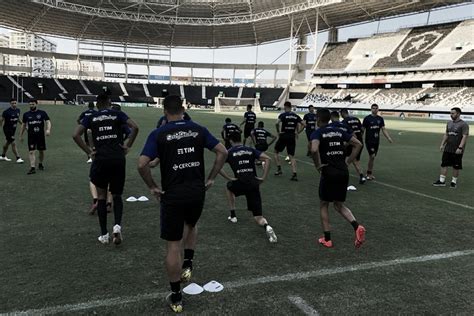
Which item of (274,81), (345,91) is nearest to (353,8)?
(345,91)

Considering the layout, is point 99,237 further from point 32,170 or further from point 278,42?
point 278,42

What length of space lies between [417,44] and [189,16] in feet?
133

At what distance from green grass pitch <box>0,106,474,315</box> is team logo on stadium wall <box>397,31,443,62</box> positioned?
209 ft

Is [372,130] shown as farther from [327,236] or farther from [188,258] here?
[188,258]

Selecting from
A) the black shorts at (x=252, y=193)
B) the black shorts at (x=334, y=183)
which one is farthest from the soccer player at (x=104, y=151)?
the black shorts at (x=334, y=183)

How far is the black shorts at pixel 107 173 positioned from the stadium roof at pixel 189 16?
182ft

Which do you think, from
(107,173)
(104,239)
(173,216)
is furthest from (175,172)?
(104,239)

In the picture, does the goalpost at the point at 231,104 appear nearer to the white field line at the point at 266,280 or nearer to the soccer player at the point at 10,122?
the soccer player at the point at 10,122

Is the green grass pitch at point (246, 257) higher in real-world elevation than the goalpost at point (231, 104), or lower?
lower

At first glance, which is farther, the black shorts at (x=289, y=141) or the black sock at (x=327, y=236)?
the black shorts at (x=289, y=141)

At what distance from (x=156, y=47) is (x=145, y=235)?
8472cm

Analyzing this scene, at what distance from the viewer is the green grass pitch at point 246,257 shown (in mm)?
3994

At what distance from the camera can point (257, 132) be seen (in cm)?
1156

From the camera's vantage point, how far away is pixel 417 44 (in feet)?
217
